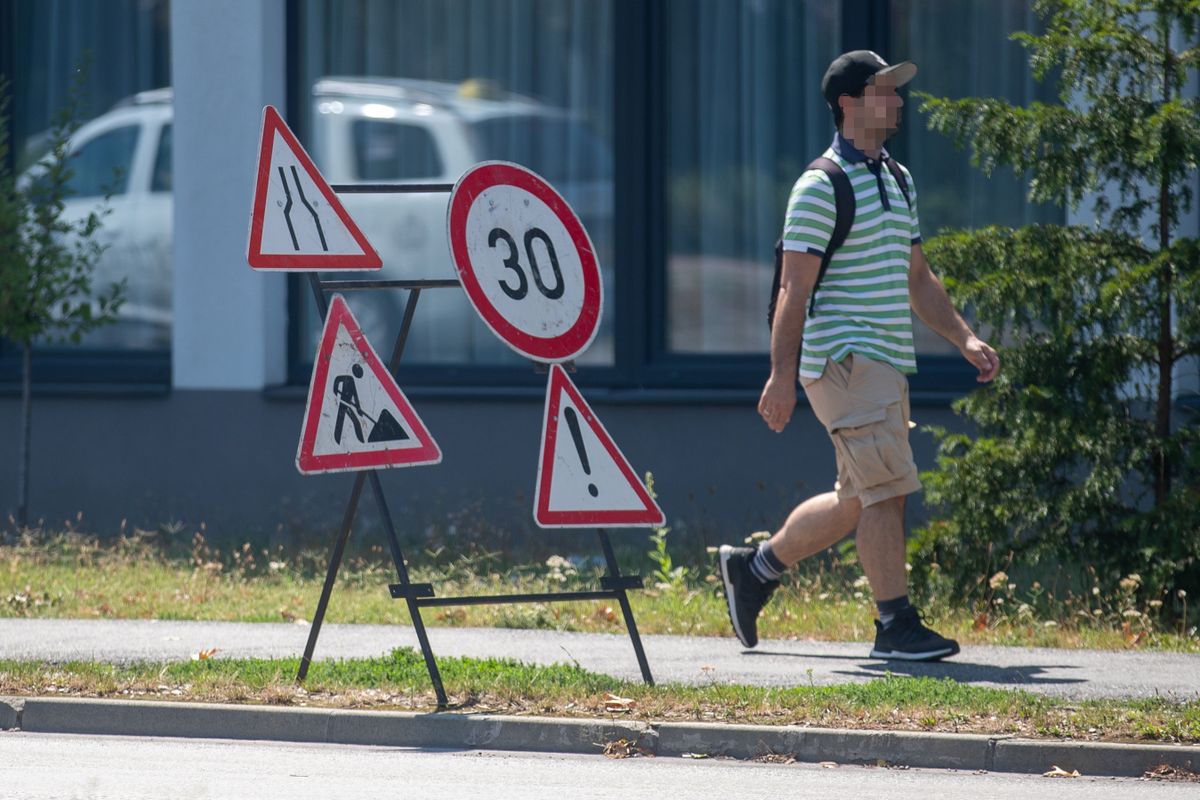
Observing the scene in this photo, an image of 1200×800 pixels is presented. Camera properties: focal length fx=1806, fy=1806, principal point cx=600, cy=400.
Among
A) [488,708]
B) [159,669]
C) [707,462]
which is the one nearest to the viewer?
[488,708]

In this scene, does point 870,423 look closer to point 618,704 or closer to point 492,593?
point 618,704

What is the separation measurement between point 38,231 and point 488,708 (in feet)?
19.7

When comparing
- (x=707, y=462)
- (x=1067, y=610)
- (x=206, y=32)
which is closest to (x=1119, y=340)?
(x=1067, y=610)

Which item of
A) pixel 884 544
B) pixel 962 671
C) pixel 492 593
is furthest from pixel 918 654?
pixel 492 593

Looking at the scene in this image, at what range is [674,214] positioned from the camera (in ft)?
35.5

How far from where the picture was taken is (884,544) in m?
6.99

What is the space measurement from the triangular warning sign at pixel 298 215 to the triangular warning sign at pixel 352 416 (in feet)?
0.60

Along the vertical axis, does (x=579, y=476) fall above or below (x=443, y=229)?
below

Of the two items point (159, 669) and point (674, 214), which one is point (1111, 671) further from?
point (674, 214)

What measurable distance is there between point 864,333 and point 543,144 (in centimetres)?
458

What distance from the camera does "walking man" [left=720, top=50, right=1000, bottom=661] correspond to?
22.5 ft

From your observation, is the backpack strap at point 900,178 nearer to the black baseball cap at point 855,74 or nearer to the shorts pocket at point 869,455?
the black baseball cap at point 855,74

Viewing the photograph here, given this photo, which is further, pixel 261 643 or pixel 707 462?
pixel 707 462

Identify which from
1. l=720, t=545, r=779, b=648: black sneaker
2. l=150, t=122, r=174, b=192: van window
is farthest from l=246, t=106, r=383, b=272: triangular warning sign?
l=150, t=122, r=174, b=192: van window
